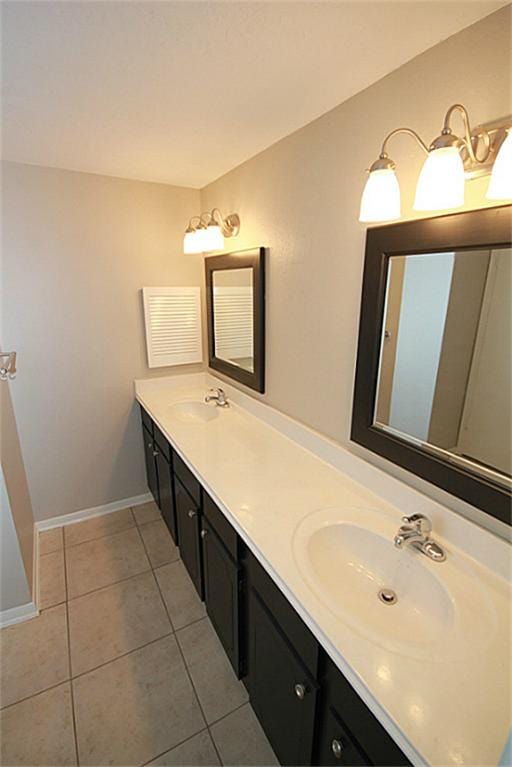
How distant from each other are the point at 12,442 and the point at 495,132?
7.72ft

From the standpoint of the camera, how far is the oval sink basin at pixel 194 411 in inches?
84.7

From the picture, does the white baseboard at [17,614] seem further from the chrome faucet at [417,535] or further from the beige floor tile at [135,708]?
the chrome faucet at [417,535]

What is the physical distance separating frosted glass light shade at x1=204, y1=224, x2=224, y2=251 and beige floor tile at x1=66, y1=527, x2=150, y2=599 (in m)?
1.88

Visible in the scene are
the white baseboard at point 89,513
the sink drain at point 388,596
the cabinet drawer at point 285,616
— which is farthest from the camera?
the white baseboard at point 89,513

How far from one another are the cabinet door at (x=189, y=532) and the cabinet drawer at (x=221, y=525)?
0.45ft

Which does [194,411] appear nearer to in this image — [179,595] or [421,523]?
[179,595]

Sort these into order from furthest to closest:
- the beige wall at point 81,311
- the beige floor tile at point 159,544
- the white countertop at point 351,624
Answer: the beige floor tile at point 159,544
the beige wall at point 81,311
the white countertop at point 351,624

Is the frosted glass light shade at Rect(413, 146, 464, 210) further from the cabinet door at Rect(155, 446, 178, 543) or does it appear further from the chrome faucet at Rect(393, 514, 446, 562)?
the cabinet door at Rect(155, 446, 178, 543)

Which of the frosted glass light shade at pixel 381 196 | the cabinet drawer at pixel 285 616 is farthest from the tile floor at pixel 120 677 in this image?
the frosted glass light shade at pixel 381 196

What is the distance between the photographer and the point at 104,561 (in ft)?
6.84

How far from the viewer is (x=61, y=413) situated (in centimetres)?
221

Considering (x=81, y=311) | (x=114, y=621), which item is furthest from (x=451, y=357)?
(x=81, y=311)

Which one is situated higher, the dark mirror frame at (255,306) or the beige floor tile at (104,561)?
the dark mirror frame at (255,306)

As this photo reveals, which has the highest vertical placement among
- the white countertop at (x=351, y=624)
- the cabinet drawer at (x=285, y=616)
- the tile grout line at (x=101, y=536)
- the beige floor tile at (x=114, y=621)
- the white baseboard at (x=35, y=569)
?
the white countertop at (x=351, y=624)
